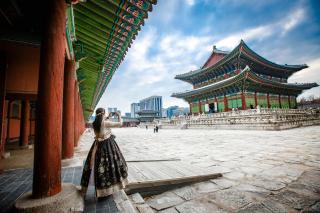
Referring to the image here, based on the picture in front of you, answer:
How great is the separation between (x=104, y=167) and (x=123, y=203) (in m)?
0.56

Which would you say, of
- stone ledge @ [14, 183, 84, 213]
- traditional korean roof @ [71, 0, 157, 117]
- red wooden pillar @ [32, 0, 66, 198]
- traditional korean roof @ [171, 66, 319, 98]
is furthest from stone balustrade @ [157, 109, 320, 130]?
red wooden pillar @ [32, 0, 66, 198]

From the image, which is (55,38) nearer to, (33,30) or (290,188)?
(33,30)

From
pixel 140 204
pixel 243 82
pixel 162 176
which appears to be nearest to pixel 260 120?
pixel 243 82

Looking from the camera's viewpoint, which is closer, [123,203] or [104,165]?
[123,203]

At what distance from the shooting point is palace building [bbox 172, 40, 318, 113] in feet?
79.8

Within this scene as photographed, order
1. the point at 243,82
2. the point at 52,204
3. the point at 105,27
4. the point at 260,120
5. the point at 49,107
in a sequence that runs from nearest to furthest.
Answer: the point at 52,204 < the point at 49,107 < the point at 105,27 < the point at 260,120 < the point at 243,82

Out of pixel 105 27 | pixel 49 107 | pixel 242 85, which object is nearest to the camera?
pixel 49 107

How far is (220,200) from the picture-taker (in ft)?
8.84

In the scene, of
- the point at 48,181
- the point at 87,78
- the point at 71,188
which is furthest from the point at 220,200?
the point at 87,78

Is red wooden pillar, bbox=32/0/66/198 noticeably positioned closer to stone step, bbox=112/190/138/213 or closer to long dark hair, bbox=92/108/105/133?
long dark hair, bbox=92/108/105/133

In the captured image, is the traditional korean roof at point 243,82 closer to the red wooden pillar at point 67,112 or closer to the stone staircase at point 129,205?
the red wooden pillar at point 67,112

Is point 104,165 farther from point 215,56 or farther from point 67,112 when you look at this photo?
point 215,56

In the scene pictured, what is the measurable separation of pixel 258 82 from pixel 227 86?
13.3 ft

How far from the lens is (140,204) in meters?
2.61
